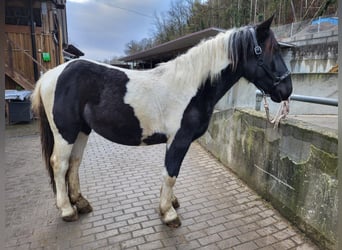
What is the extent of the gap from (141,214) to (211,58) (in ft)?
5.12

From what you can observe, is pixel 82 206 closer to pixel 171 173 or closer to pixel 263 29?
pixel 171 173

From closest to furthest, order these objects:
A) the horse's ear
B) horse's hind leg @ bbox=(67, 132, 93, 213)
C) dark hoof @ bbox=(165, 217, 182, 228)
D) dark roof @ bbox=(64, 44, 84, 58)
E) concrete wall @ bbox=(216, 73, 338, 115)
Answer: the horse's ear
dark hoof @ bbox=(165, 217, 182, 228)
horse's hind leg @ bbox=(67, 132, 93, 213)
concrete wall @ bbox=(216, 73, 338, 115)
dark roof @ bbox=(64, 44, 84, 58)

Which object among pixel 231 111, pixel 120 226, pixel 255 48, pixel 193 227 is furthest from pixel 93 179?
pixel 255 48

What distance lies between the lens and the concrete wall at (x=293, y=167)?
68.8 inches

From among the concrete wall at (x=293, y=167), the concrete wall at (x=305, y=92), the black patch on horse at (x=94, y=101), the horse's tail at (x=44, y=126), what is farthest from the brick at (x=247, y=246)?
the concrete wall at (x=305, y=92)

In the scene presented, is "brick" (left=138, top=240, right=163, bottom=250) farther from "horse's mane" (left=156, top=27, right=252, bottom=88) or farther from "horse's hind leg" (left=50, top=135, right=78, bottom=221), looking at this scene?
"horse's mane" (left=156, top=27, right=252, bottom=88)

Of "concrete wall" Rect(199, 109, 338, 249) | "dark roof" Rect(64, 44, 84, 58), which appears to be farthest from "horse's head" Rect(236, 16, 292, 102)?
"dark roof" Rect(64, 44, 84, 58)

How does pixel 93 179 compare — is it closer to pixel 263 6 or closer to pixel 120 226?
pixel 120 226

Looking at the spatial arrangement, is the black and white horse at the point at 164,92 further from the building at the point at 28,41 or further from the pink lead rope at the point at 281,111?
the building at the point at 28,41

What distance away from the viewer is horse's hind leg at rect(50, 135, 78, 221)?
2.02m

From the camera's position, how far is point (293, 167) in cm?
208

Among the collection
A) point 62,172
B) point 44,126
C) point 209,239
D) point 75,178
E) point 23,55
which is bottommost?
point 209,239

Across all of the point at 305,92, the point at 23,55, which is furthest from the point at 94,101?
the point at 23,55

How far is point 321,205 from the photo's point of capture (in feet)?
5.90
